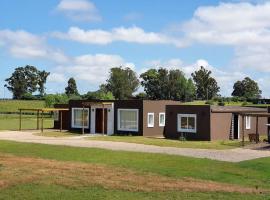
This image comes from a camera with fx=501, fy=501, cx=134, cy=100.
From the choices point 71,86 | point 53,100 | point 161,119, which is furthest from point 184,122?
point 71,86

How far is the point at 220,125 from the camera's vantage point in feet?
118

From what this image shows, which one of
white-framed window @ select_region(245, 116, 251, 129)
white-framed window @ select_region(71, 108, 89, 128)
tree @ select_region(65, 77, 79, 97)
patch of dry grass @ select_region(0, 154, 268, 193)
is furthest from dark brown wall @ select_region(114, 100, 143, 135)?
tree @ select_region(65, 77, 79, 97)

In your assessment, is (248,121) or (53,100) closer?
(248,121)

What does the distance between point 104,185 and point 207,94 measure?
99.9 m

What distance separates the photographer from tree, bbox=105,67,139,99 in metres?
103

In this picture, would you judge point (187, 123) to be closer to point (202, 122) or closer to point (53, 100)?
point (202, 122)

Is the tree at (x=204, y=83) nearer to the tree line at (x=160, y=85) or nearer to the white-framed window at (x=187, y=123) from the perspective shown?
the tree line at (x=160, y=85)

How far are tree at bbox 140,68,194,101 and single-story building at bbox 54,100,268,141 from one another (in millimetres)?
61828

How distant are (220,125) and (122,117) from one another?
795 cm

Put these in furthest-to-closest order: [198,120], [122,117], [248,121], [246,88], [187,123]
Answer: [246,88], [248,121], [122,117], [187,123], [198,120]

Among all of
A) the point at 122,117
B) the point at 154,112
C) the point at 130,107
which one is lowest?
the point at 122,117

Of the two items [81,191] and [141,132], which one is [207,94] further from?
[81,191]

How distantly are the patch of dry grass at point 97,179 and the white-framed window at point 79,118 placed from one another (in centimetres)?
2258

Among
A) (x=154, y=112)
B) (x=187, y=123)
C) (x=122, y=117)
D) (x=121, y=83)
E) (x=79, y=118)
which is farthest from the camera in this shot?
(x=121, y=83)
